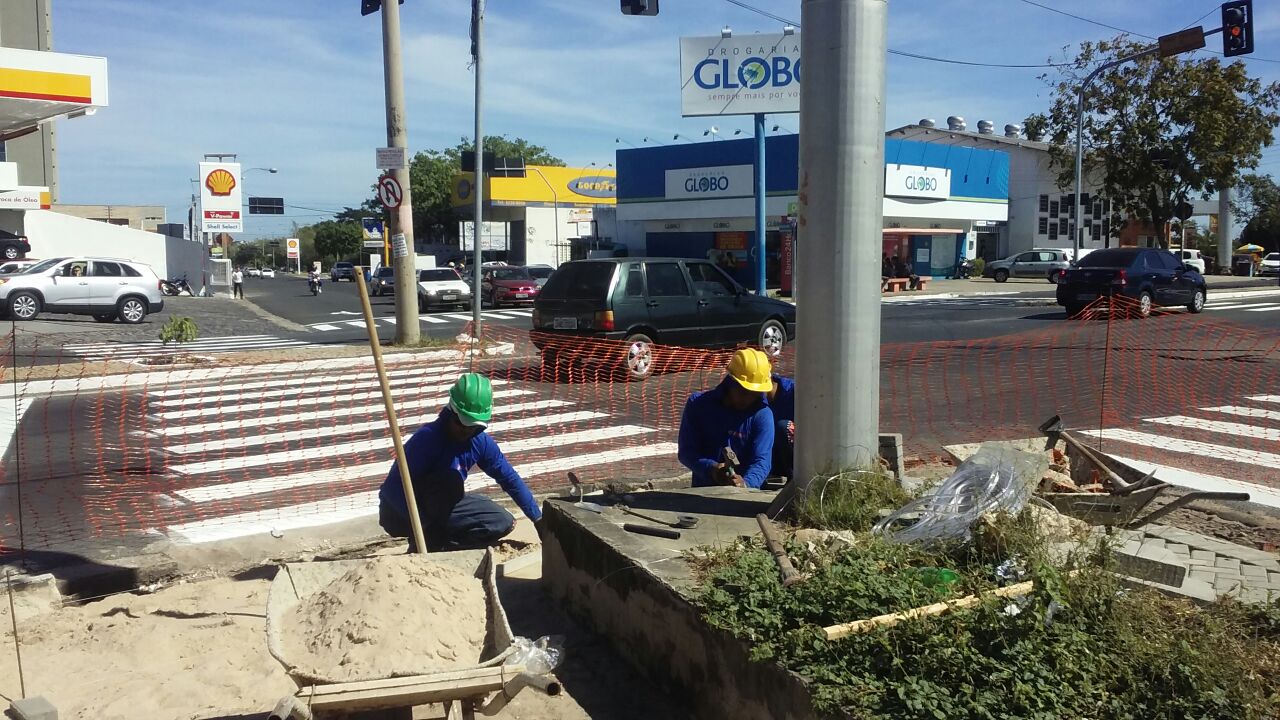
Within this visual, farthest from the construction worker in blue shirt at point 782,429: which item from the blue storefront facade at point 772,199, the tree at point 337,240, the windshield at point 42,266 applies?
the tree at point 337,240

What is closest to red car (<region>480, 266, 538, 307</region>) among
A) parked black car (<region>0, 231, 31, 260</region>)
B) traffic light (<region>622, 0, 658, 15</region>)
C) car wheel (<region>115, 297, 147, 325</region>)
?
car wheel (<region>115, 297, 147, 325</region>)

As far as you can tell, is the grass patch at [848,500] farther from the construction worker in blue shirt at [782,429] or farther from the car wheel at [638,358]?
the car wheel at [638,358]

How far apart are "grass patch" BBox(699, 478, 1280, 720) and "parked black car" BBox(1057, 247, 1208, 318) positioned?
21.3 m

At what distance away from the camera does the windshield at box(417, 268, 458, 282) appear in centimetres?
3597

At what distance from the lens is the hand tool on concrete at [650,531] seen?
485 centimetres

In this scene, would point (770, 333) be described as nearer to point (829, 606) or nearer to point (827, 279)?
point (827, 279)

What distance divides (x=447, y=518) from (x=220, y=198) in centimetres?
4984

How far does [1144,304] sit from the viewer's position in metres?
23.1

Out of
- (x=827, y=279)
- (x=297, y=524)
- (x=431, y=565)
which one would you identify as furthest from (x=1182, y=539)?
(x=297, y=524)

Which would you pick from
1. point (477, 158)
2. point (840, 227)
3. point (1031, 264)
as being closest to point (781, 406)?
point (840, 227)

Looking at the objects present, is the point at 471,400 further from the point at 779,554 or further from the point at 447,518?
the point at 779,554

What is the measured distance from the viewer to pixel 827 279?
5.02 meters

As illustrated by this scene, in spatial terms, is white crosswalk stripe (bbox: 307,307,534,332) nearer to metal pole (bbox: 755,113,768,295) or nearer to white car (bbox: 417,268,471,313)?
white car (bbox: 417,268,471,313)

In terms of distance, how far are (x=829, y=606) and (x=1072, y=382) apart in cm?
1065
